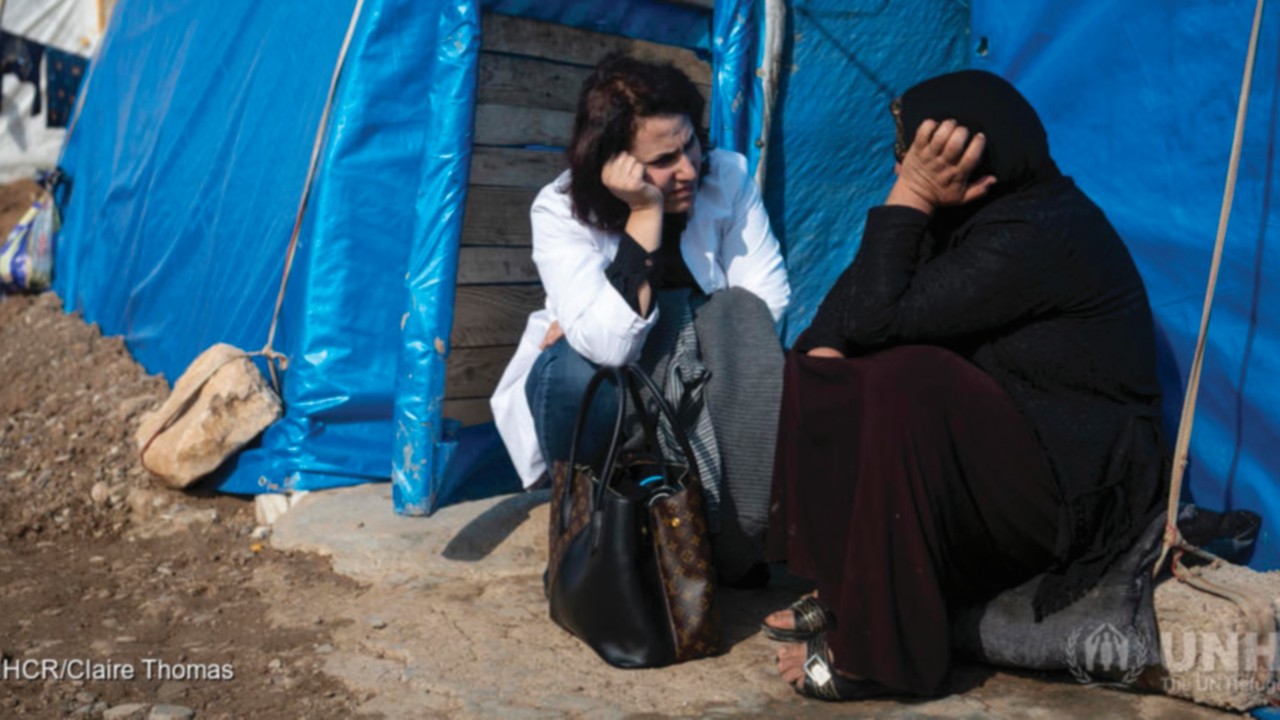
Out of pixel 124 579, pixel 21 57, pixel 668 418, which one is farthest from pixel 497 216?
pixel 21 57

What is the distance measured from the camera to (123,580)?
3531mm

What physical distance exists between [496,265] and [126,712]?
1.66 metres

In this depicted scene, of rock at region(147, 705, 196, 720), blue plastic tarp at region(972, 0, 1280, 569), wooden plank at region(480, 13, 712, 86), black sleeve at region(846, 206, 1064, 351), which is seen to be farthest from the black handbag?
blue plastic tarp at region(972, 0, 1280, 569)

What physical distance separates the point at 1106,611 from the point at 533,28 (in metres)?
2.25

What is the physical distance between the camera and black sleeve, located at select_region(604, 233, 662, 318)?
305cm

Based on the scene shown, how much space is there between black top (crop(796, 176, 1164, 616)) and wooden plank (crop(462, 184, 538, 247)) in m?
1.44

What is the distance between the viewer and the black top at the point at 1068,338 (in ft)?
8.54

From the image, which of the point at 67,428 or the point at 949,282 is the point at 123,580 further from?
the point at 949,282

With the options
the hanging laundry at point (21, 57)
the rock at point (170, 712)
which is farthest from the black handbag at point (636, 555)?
the hanging laundry at point (21, 57)

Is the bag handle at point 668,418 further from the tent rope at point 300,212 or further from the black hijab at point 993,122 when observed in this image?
the tent rope at point 300,212

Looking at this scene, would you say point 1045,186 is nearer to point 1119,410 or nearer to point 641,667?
point 1119,410

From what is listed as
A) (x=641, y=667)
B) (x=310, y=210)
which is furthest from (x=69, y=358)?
(x=641, y=667)

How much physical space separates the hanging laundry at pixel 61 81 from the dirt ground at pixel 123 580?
18.7ft

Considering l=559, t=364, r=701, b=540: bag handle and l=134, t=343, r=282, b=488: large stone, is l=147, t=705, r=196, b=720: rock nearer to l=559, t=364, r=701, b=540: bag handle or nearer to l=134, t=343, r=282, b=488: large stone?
l=559, t=364, r=701, b=540: bag handle
